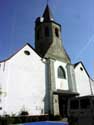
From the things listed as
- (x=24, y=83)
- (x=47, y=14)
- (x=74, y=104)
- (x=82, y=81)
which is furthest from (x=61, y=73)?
(x=74, y=104)

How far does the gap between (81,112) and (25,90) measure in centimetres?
1312

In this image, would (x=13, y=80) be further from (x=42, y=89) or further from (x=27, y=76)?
(x=42, y=89)

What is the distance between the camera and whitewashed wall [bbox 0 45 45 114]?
19852 mm

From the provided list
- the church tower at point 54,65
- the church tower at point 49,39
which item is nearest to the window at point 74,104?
the church tower at point 54,65

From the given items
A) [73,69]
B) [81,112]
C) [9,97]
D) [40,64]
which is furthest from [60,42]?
[81,112]

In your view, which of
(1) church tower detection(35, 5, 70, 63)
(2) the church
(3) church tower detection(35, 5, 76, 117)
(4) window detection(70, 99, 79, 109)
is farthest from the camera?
(1) church tower detection(35, 5, 70, 63)

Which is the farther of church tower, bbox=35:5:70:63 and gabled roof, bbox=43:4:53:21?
gabled roof, bbox=43:4:53:21

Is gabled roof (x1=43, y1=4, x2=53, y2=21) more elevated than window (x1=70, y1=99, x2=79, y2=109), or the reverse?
gabled roof (x1=43, y1=4, x2=53, y2=21)

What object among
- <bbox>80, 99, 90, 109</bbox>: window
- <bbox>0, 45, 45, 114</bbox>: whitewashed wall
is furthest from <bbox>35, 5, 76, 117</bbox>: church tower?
<bbox>80, 99, 90, 109</bbox>: window

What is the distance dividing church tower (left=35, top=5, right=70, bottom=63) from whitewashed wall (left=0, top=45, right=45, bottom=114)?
13.1ft

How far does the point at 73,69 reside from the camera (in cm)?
2808

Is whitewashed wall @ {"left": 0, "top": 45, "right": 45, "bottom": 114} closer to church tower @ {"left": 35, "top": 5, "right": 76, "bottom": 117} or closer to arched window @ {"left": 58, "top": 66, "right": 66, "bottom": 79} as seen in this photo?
church tower @ {"left": 35, "top": 5, "right": 76, "bottom": 117}

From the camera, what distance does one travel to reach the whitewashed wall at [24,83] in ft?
65.1

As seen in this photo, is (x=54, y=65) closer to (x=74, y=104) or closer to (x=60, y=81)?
(x=60, y=81)
